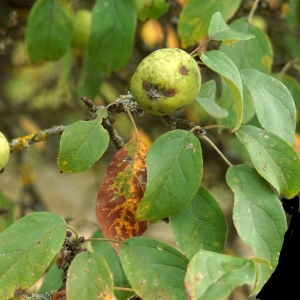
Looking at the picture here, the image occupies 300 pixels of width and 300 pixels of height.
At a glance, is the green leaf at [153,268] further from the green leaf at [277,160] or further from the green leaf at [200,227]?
the green leaf at [277,160]

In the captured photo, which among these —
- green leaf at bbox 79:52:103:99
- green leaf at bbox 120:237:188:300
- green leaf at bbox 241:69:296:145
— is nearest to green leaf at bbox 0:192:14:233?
green leaf at bbox 79:52:103:99

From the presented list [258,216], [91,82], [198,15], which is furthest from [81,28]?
[258,216]

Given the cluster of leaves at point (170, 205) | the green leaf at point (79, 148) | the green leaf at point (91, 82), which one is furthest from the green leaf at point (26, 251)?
the green leaf at point (91, 82)

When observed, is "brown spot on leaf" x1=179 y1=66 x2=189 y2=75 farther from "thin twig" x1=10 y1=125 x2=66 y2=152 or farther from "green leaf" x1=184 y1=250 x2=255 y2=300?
"thin twig" x1=10 y1=125 x2=66 y2=152

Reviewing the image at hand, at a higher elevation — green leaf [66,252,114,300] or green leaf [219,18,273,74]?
green leaf [219,18,273,74]

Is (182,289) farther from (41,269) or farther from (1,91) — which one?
(1,91)

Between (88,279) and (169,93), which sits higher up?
(169,93)

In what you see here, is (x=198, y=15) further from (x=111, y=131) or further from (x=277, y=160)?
(x=277, y=160)
